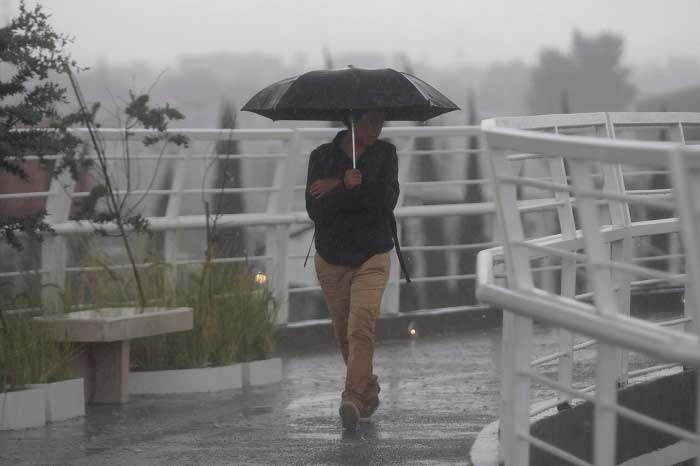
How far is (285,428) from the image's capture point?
9203 millimetres

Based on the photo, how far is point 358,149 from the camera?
30.7ft

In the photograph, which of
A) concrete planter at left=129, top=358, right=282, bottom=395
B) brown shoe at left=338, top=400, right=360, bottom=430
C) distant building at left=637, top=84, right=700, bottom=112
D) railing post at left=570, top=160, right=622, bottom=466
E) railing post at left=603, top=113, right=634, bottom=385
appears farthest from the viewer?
distant building at left=637, top=84, right=700, bottom=112

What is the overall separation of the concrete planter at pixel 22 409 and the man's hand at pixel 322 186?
6.42 feet

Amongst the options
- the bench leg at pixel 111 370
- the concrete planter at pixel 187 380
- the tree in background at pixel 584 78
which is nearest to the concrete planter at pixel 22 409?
the bench leg at pixel 111 370

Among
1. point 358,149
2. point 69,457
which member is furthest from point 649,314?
point 69,457

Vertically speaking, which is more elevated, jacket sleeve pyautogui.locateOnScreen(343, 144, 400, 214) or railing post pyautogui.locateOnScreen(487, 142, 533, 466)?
jacket sleeve pyautogui.locateOnScreen(343, 144, 400, 214)

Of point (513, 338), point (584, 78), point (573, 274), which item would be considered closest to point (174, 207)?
point (573, 274)

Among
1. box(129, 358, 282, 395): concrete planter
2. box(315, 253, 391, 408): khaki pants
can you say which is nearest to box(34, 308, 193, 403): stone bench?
box(129, 358, 282, 395): concrete planter

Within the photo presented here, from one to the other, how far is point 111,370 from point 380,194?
230 centimetres

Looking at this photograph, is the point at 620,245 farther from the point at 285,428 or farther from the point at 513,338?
the point at 513,338

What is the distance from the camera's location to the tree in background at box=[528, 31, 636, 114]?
48969 mm

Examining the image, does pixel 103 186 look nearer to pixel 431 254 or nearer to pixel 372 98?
pixel 372 98

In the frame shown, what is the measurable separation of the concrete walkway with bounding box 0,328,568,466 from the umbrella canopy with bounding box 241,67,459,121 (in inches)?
71.5

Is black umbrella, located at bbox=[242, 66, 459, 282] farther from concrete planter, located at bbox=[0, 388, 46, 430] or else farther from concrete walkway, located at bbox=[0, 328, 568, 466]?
concrete planter, located at bbox=[0, 388, 46, 430]
